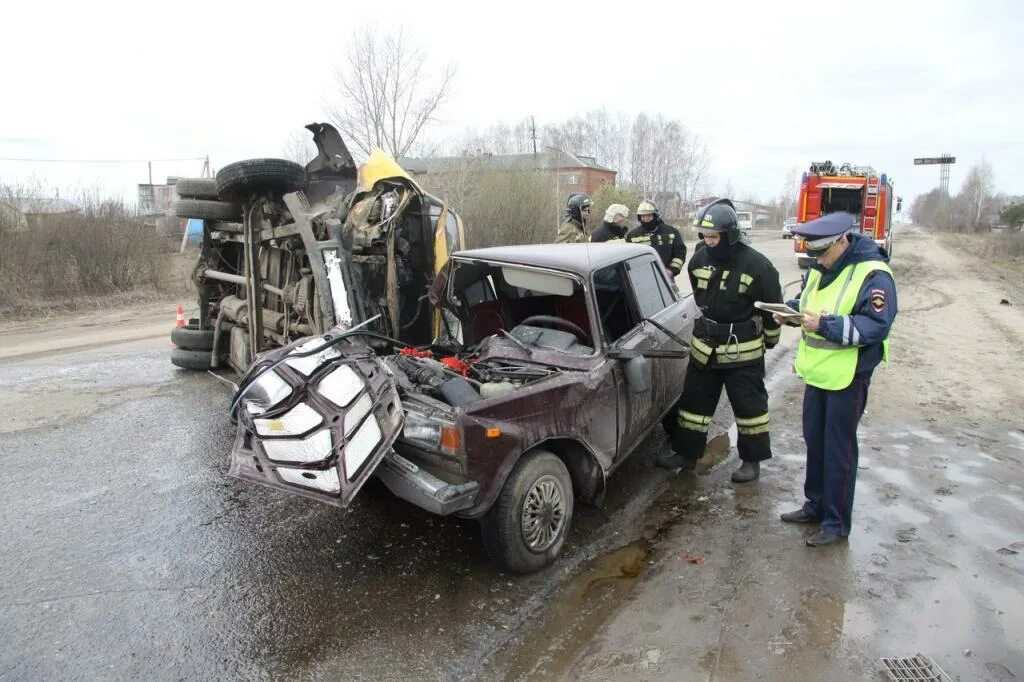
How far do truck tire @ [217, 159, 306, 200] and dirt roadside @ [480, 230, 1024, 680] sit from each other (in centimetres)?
406

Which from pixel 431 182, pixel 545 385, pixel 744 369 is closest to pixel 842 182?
pixel 431 182

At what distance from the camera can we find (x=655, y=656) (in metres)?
2.86

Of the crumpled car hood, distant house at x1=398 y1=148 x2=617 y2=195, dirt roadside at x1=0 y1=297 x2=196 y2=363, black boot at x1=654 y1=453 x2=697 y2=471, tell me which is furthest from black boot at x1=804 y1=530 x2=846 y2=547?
distant house at x1=398 y1=148 x2=617 y2=195

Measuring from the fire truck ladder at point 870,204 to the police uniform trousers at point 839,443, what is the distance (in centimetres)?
1728

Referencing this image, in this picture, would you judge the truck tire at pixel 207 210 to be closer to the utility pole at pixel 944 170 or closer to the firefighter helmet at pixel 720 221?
the firefighter helmet at pixel 720 221

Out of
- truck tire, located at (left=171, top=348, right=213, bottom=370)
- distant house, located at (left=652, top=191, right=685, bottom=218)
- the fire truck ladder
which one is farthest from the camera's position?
distant house, located at (left=652, top=191, right=685, bottom=218)

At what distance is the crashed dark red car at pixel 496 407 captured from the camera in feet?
10.3

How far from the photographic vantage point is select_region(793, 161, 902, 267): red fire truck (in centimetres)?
1891

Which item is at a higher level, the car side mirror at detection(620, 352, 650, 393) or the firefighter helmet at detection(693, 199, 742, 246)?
the firefighter helmet at detection(693, 199, 742, 246)

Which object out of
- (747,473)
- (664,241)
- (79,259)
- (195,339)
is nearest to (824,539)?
(747,473)

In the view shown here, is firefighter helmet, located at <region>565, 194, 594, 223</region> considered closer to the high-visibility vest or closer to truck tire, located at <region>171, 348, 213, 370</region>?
the high-visibility vest

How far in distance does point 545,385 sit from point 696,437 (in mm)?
1788

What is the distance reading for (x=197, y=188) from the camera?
21.5ft

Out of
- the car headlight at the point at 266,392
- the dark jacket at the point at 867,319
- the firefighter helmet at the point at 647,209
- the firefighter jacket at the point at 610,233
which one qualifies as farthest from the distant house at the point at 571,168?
the dark jacket at the point at 867,319
